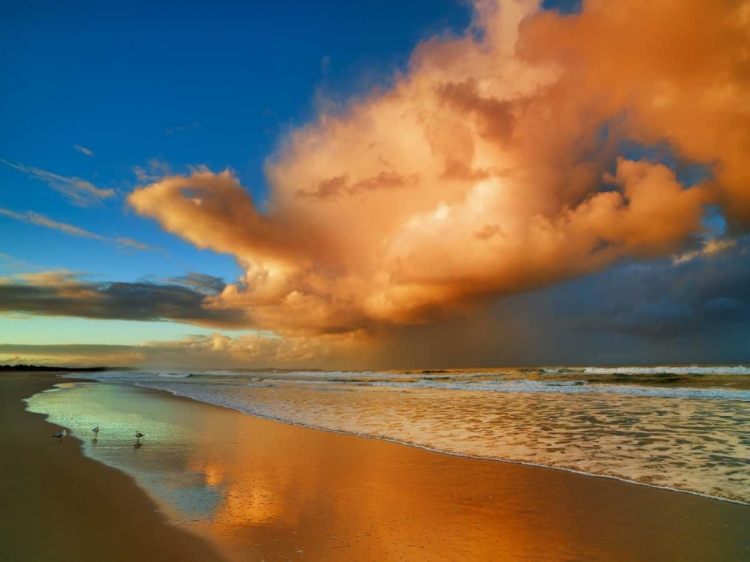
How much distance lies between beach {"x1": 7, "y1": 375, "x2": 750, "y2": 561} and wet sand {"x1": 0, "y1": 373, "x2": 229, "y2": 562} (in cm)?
3

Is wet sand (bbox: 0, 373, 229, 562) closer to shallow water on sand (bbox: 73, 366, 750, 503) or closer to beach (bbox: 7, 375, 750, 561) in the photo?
beach (bbox: 7, 375, 750, 561)

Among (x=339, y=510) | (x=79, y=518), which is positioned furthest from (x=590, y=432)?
(x=79, y=518)

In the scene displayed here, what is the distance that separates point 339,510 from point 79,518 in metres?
3.60

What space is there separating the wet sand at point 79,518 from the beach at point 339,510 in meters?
0.03

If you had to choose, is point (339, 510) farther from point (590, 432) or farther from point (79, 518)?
point (590, 432)

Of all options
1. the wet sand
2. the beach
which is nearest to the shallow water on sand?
the beach

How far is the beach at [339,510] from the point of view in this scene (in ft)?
17.0

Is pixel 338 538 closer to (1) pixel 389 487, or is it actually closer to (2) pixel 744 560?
(1) pixel 389 487

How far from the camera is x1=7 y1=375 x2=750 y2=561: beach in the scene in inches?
204

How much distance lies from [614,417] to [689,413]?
3.71 m

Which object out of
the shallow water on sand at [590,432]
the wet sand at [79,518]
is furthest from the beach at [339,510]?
the shallow water on sand at [590,432]

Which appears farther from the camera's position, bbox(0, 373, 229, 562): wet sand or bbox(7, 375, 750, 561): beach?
bbox(7, 375, 750, 561): beach

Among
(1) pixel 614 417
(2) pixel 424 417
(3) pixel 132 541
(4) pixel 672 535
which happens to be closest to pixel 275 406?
(2) pixel 424 417

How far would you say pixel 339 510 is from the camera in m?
6.56
